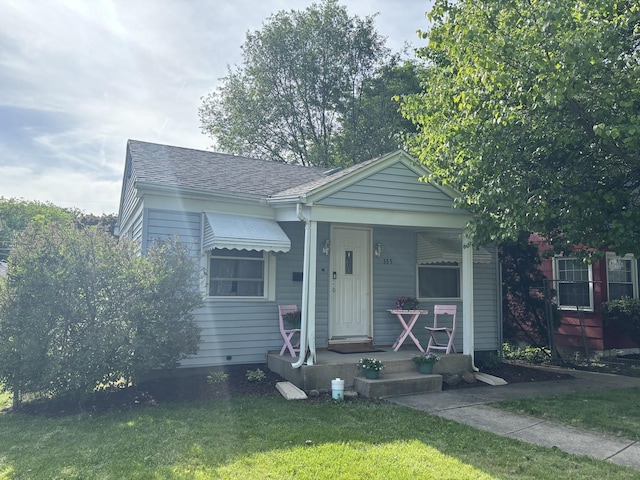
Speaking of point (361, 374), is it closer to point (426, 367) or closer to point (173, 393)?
point (426, 367)

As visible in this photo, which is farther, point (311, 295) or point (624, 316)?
point (624, 316)

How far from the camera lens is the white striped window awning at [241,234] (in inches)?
275

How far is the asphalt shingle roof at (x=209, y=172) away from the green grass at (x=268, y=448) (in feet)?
11.8

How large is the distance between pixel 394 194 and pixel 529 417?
3.87 meters

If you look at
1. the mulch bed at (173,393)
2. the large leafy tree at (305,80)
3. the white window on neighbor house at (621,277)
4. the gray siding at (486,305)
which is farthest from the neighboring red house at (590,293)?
the large leafy tree at (305,80)

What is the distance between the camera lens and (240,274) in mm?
7859

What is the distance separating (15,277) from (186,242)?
2463 mm

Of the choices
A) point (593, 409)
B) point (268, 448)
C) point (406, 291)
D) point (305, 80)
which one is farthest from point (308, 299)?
point (305, 80)

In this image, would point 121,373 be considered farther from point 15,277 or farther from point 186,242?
point 186,242

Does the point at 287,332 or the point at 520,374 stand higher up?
the point at 287,332

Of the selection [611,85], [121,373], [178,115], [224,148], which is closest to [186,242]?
[121,373]

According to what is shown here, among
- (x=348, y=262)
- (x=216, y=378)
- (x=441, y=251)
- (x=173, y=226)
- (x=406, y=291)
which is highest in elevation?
(x=173, y=226)

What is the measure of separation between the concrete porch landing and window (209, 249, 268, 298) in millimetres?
1215

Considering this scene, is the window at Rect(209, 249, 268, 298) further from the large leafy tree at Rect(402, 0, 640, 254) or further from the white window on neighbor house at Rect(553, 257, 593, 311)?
the white window on neighbor house at Rect(553, 257, 593, 311)
